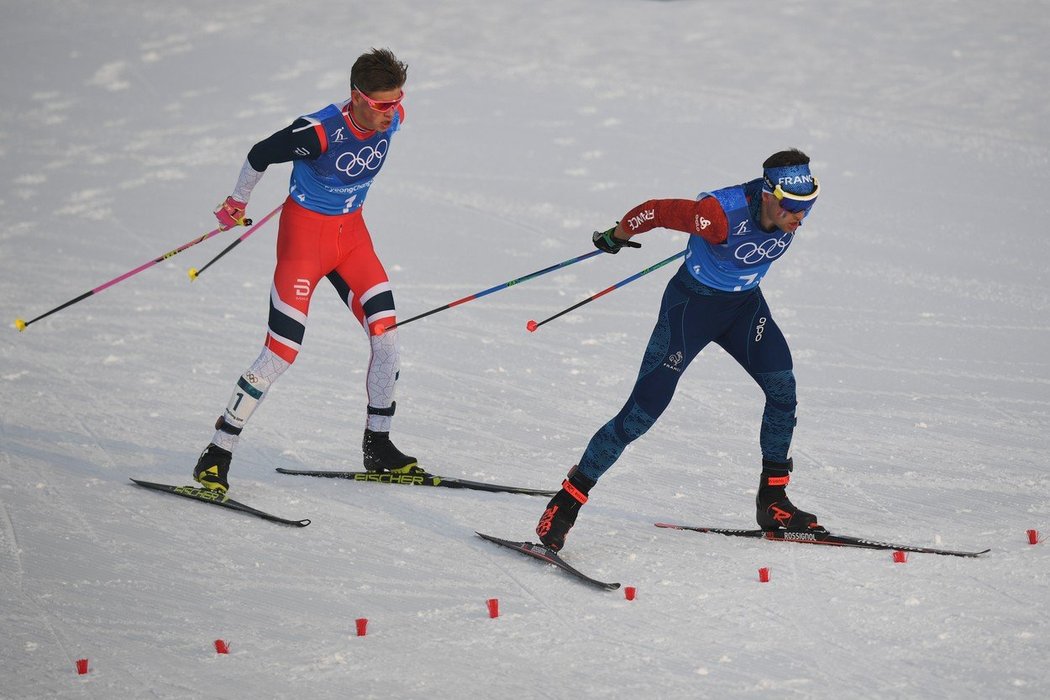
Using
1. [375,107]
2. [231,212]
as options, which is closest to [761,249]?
[375,107]

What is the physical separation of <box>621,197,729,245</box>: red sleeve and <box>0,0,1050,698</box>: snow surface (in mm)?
1265

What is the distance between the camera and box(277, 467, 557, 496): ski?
564cm

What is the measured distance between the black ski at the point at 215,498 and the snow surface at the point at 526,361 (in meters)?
0.10

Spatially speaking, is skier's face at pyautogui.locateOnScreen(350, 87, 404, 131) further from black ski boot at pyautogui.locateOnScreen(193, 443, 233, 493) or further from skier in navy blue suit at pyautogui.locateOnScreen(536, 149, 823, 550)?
black ski boot at pyautogui.locateOnScreen(193, 443, 233, 493)

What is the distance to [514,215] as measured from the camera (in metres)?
9.37

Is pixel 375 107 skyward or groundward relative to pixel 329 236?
skyward

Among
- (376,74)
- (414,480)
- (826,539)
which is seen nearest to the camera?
(826,539)

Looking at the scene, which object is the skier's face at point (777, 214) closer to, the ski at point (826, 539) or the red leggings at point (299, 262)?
the ski at point (826, 539)

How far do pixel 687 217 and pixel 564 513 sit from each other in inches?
48.5

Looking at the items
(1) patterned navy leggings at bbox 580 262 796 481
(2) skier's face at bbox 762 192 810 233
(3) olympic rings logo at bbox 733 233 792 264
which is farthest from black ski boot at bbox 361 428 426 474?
(2) skier's face at bbox 762 192 810 233

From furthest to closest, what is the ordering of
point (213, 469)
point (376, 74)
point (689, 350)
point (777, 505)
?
1. point (213, 469)
2. point (376, 74)
3. point (777, 505)
4. point (689, 350)

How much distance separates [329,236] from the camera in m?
5.59

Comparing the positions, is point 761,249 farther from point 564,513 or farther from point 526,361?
point 526,361

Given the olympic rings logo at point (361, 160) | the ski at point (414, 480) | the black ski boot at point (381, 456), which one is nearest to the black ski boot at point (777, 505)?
the ski at point (414, 480)
